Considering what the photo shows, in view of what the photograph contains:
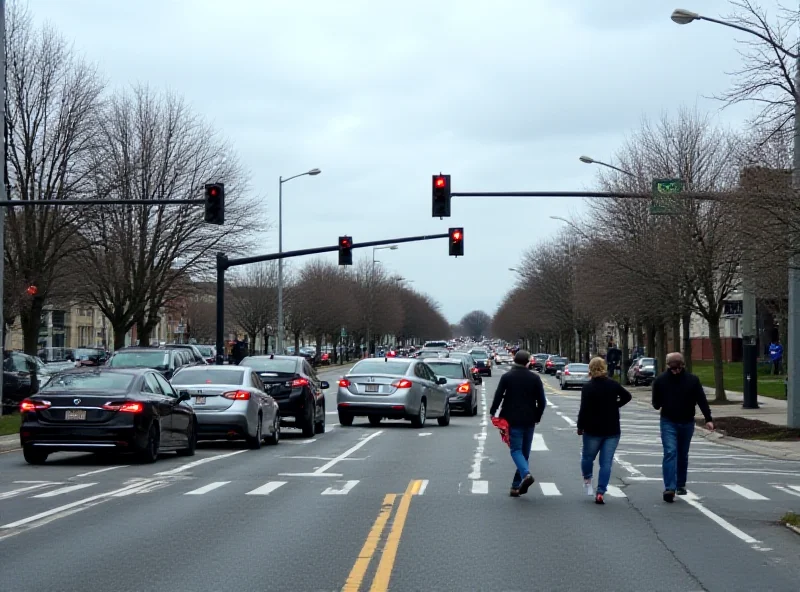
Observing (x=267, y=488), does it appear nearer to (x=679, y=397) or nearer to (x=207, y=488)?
(x=207, y=488)

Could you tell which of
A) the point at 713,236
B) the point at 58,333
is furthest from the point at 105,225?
the point at 58,333

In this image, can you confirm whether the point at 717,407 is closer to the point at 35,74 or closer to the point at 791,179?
the point at 791,179

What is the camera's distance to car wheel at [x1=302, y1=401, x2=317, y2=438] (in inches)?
966

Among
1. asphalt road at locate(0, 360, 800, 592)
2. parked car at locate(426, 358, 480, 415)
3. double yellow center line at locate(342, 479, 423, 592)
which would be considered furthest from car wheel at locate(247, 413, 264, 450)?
parked car at locate(426, 358, 480, 415)

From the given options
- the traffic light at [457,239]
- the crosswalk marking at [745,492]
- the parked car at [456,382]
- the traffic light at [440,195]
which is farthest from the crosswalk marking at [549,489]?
the traffic light at [457,239]

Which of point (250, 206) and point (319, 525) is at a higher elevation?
point (250, 206)

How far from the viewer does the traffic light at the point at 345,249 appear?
36.4m

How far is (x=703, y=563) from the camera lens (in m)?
9.63

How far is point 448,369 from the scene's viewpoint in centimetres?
3388

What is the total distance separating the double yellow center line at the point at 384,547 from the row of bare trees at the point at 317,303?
5774cm

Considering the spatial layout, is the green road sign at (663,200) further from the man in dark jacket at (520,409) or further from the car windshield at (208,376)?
the man in dark jacket at (520,409)

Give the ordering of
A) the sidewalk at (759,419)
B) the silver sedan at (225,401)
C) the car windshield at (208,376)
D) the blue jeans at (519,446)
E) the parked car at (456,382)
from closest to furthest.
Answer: the blue jeans at (519,446), the silver sedan at (225,401), the car windshield at (208,376), the sidewalk at (759,419), the parked car at (456,382)

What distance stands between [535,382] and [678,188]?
16394 mm

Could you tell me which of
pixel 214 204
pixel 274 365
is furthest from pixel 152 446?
pixel 214 204
